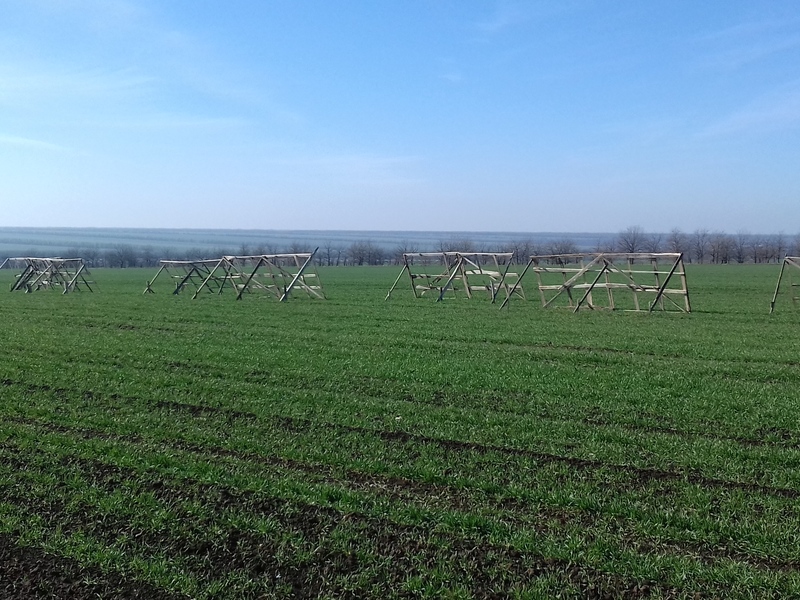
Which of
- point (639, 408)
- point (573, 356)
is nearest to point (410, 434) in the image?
point (639, 408)

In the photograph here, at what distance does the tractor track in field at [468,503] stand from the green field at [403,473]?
0.02m

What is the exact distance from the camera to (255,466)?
6020mm

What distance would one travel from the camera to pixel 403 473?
5801 millimetres

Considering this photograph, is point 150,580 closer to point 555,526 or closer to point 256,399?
point 555,526

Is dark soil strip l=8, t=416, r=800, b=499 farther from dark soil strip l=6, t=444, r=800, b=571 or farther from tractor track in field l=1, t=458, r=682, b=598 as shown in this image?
tractor track in field l=1, t=458, r=682, b=598

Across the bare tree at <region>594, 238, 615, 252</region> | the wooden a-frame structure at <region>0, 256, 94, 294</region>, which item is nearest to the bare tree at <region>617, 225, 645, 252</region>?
the bare tree at <region>594, 238, 615, 252</region>

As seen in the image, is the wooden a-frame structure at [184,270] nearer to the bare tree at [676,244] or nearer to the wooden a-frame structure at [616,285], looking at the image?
the wooden a-frame structure at [616,285]

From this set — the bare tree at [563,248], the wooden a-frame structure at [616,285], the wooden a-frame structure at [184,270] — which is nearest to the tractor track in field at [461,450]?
the wooden a-frame structure at [616,285]

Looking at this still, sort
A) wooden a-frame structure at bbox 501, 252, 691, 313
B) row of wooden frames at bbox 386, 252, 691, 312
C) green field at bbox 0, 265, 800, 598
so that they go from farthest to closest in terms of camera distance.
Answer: row of wooden frames at bbox 386, 252, 691, 312 → wooden a-frame structure at bbox 501, 252, 691, 313 → green field at bbox 0, 265, 800, 598

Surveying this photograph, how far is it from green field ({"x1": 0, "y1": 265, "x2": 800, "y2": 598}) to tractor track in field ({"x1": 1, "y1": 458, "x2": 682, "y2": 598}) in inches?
0.7

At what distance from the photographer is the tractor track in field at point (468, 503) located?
4.31m

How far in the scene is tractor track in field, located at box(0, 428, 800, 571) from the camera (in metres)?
4.31

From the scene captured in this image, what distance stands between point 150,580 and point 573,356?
897cm

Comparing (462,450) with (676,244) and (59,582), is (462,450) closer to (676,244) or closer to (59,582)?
(59,582)
